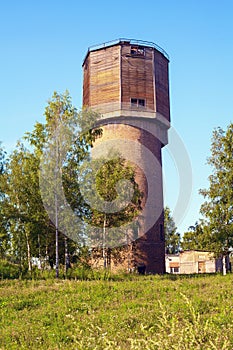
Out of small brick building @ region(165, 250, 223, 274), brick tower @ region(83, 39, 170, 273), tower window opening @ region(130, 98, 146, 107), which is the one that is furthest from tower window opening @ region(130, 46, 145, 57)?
small brick building @ region(165, 250, 223, 274)

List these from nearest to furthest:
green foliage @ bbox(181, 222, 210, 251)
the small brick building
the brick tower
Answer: green foliage @ bbox(181, 222, 210, 251) < the brick tower < the small brick building

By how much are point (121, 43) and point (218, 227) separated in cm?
1671

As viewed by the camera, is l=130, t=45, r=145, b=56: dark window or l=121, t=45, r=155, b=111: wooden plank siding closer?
l=121, t=45, r=155, b=111: wooden plank siding

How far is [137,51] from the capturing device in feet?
113

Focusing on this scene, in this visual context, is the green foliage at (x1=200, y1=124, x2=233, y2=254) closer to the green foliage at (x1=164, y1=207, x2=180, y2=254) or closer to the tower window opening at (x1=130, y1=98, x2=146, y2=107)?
the tower window opening at (x1=130, y1=98, x2=146, y2=107)

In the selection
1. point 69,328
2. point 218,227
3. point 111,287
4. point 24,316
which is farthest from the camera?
point 218,227

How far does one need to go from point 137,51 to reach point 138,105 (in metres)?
4.63

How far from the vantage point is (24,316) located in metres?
12.7

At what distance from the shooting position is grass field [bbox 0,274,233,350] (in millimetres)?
9758

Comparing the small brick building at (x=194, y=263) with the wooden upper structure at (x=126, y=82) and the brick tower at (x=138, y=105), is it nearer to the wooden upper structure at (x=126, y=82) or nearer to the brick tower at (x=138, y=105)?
the brick tower at (x=138, y=105)

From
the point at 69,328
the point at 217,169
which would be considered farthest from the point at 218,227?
the point at 69,328

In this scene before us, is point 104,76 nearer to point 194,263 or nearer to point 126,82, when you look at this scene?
point 126,82

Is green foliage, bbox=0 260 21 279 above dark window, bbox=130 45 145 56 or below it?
below

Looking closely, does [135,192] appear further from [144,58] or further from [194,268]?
[194,268]
